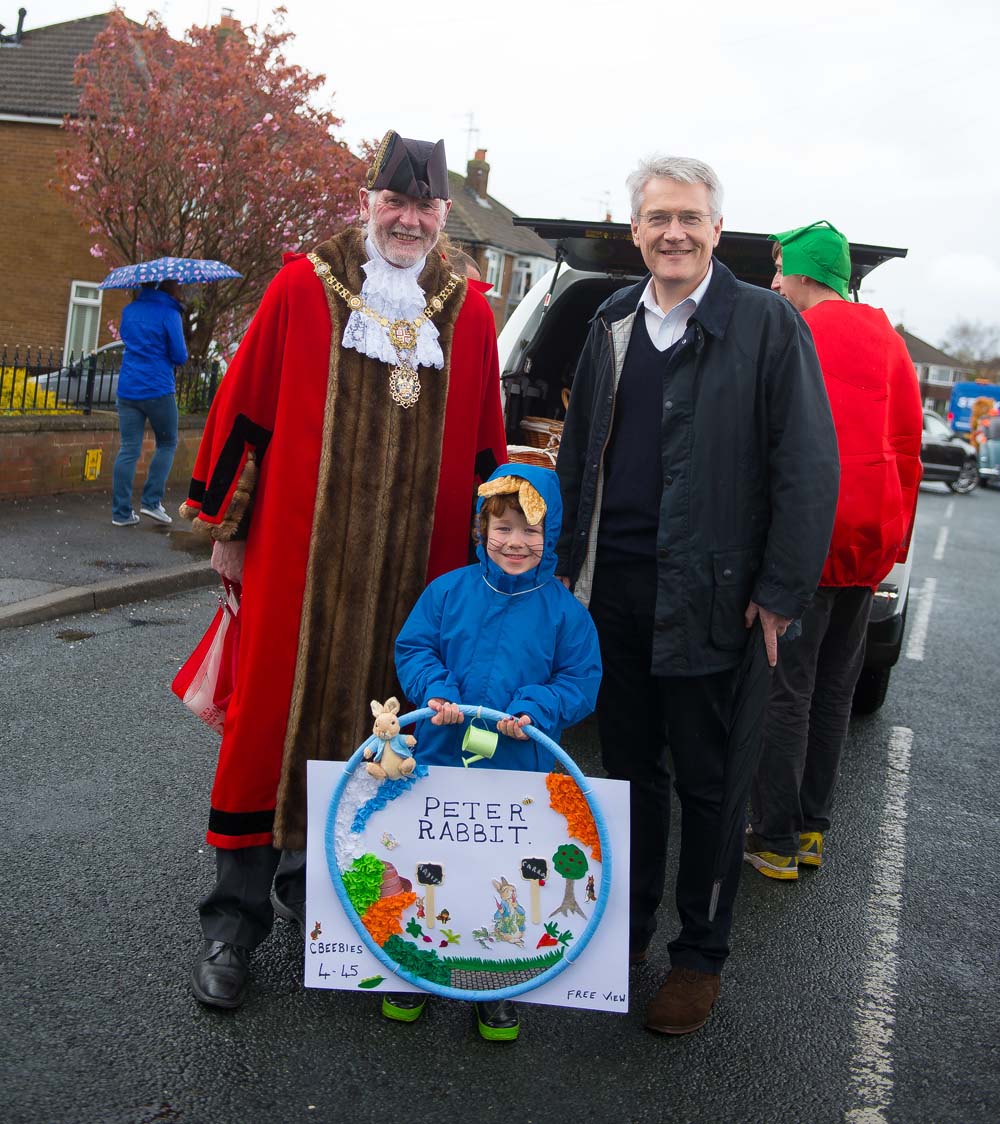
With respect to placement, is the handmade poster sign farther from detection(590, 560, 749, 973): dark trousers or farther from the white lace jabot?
the white lace jabot

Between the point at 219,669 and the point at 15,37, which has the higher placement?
the point at 15,37

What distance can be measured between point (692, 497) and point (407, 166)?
1114mm

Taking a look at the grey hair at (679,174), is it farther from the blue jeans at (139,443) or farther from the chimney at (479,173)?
the chimney at (479,173)

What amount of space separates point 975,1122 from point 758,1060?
0.52m

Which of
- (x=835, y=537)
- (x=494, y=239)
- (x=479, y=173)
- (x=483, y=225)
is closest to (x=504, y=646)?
(x=835, y=537)

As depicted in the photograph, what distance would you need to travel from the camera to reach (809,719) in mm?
4359

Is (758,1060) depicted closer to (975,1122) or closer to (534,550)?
(975,1122)

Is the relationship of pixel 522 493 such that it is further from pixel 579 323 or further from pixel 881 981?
pixel 579 323

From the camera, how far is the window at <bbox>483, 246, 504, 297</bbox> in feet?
137

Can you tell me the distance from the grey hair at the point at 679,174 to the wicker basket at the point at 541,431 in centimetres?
251

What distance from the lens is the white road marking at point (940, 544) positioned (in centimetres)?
1560

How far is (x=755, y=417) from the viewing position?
3047 millimetres

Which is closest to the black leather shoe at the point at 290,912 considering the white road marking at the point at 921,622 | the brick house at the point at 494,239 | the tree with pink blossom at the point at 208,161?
the white road marking at the point at 921,622

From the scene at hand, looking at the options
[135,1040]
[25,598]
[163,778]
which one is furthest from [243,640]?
[25,598]
